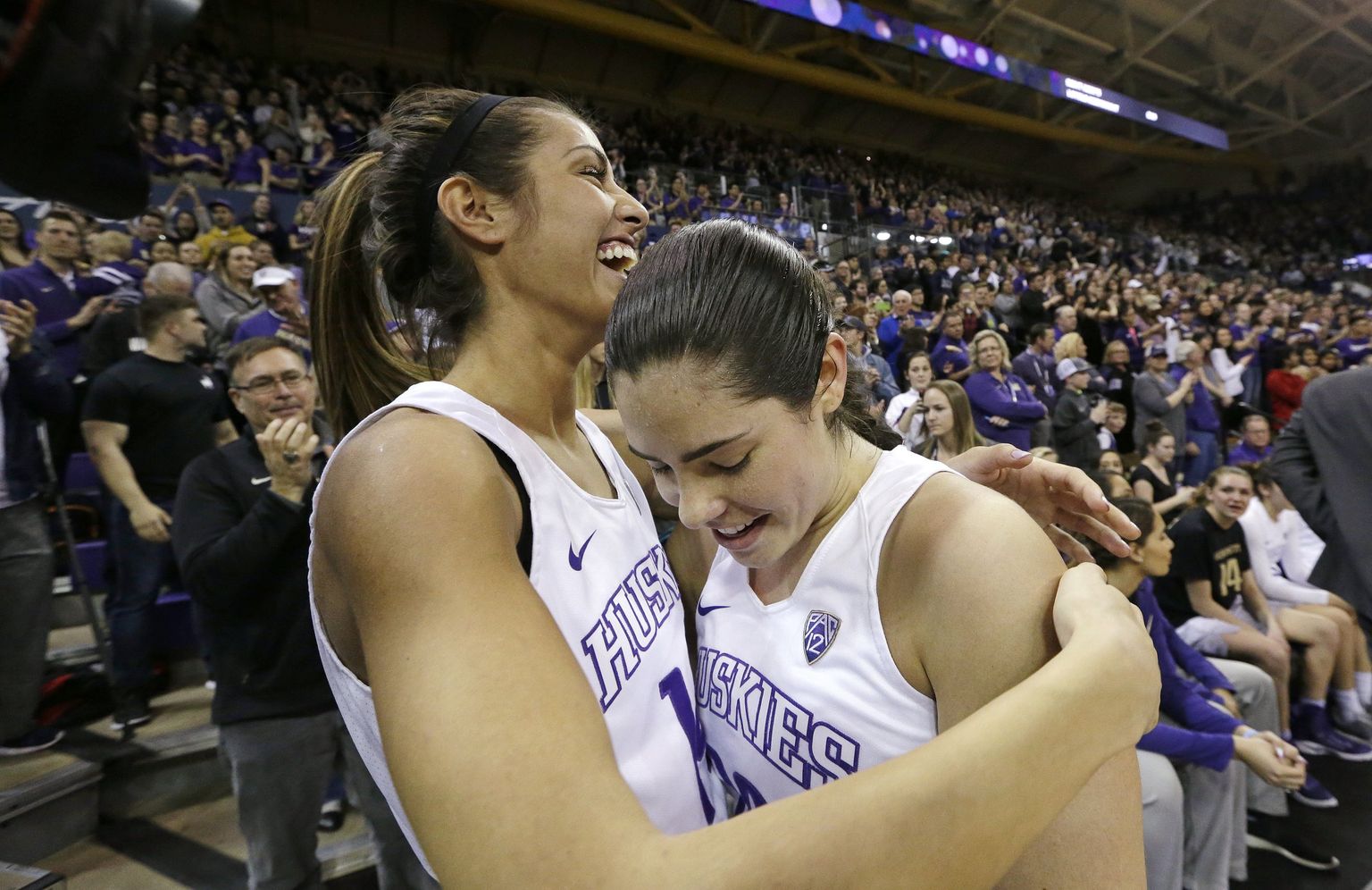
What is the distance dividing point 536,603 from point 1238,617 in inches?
186

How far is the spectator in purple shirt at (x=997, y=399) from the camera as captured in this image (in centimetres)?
555

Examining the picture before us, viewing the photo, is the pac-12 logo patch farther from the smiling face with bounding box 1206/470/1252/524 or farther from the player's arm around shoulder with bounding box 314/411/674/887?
the smiling face with bounding box 1206/470/1252/524

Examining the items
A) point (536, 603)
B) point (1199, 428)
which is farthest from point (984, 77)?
point (536, 603)

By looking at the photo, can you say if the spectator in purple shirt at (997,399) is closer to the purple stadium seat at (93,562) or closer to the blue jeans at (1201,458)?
the blue jeans at (1201,458)

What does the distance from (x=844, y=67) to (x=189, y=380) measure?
18.8m

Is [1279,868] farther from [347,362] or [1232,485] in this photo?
[347,362]

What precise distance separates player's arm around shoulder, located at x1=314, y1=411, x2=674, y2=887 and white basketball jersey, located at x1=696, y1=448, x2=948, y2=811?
0.39m

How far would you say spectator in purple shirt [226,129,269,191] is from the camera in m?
8.31


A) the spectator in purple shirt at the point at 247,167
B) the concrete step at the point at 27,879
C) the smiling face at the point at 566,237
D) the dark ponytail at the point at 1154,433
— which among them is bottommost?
the concrete step at the point at 27,879

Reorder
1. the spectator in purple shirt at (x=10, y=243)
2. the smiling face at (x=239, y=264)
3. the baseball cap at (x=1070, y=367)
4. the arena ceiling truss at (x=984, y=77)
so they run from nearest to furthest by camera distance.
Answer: the spectator in purple shirt at (x=10, y=243)
the smiling face at (x=239, y=264)
the baseball cap at (x=1070, y=367)
the arena ceiling truss at (x=984, y=77)

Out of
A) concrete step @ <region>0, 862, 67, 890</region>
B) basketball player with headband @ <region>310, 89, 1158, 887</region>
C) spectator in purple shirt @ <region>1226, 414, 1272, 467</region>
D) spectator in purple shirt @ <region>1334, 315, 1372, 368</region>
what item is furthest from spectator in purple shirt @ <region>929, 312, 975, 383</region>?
spectator in purple shirt @ <region>1334, 315, 1372, 368</region>

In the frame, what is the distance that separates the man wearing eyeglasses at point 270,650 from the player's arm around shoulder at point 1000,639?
177 cm

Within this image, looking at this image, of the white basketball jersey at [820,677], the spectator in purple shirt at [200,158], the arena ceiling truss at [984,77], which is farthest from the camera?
the arena ceiling truss at [984,77]

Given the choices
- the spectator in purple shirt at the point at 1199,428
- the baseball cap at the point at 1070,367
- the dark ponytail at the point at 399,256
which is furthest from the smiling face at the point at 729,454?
the spectator in purple shirt at the point at 1199,428
